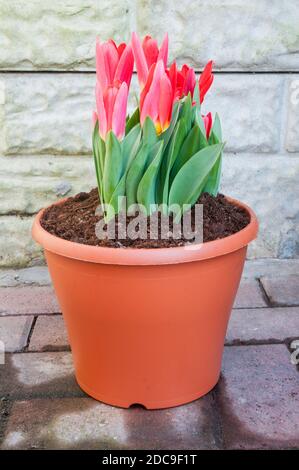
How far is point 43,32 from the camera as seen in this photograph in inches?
66.7

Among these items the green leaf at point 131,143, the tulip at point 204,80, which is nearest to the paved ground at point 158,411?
the green leaf at point 131,143

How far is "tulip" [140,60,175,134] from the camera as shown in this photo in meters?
1.12

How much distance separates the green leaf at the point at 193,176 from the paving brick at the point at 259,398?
45 cm

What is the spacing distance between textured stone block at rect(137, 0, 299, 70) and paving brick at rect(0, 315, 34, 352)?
35.2 inches

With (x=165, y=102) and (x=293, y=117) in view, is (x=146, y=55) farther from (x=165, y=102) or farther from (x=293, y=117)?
(x=293, y=117)

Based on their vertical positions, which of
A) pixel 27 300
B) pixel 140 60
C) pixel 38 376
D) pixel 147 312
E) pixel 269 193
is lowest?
pixel 27 300

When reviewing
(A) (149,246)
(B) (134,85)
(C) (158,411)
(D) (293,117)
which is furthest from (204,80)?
(C) (158,411)

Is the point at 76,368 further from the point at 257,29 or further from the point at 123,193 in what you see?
the point at 257,29

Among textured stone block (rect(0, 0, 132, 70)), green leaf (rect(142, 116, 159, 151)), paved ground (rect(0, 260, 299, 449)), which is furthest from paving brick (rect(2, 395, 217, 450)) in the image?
textured stone block (rect(0, 0, 132, 70))

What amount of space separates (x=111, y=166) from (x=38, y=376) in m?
0.56

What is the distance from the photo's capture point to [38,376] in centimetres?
140

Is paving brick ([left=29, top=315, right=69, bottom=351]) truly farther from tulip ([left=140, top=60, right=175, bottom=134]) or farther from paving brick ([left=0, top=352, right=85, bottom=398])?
tulip ([left=140, top=60, right=175, bottom=134])

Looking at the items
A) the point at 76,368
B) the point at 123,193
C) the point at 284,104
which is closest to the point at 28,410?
the point at 76,368
